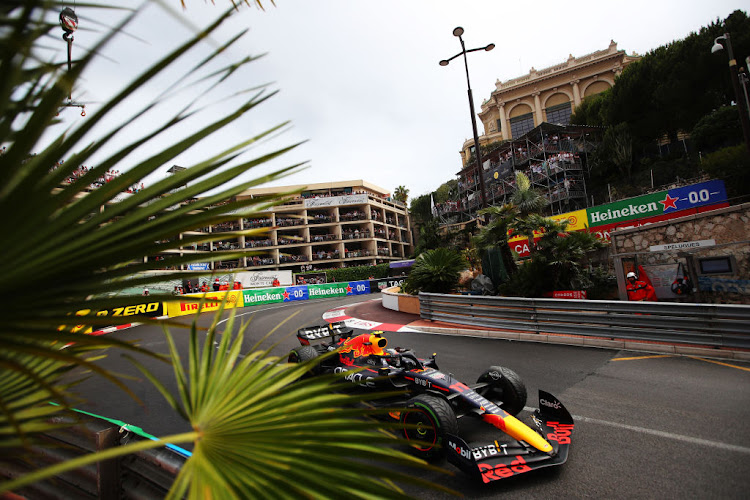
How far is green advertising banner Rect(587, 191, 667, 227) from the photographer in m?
14.0

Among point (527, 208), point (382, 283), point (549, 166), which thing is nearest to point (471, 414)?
point (527, 208)

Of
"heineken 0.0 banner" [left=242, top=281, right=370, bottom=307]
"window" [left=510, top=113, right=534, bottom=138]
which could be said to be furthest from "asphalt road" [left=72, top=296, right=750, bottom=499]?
"window" [left=510, top=113, right=534, bottom=138]

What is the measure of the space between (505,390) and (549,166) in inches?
1361

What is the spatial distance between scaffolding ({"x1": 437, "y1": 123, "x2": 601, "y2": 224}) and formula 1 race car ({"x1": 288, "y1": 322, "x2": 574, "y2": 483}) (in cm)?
3053

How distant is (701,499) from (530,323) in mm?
5958

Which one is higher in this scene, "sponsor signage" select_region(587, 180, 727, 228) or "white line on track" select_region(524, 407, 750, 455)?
"sponsor signage" select_region(587, 180, 727, 228)

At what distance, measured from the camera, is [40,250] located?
605 mm

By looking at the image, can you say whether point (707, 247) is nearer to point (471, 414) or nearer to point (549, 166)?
point (471, 414)

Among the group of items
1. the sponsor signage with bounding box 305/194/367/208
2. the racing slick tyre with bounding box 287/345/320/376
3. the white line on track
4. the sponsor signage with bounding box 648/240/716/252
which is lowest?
the white line on track

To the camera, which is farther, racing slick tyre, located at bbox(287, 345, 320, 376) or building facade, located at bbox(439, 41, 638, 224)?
building facade, located at bbox(439, 41, 638, 224)

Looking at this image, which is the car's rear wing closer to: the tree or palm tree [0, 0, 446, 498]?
palm tree [0, 0, 446, 498]

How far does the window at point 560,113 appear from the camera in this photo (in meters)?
52.2

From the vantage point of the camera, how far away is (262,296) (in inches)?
956

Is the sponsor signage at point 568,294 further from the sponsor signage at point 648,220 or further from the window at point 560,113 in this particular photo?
the window at point 560,113
